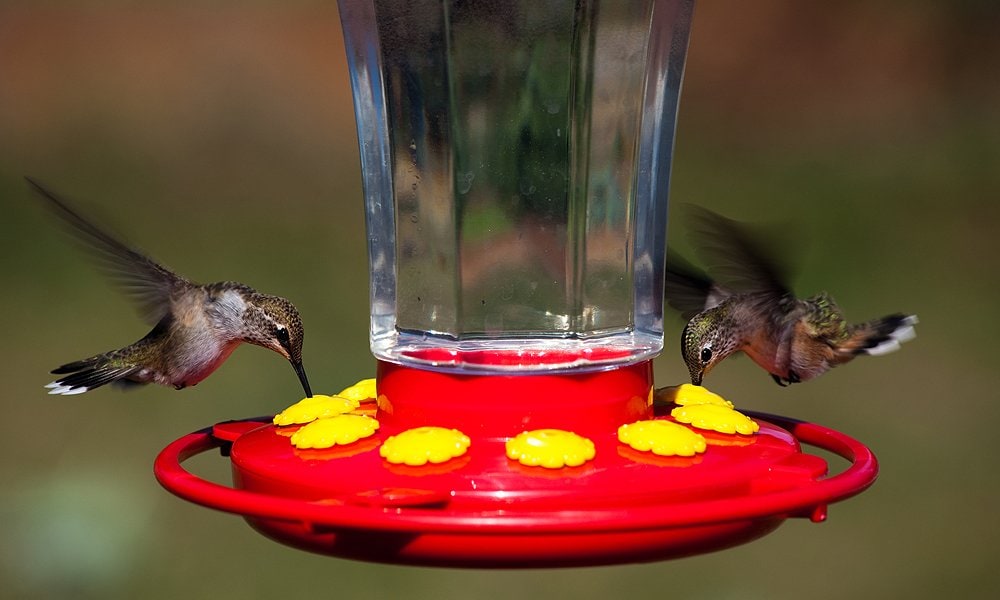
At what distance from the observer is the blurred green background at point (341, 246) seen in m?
5.78

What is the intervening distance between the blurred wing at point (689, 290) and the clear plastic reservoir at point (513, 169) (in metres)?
1.23

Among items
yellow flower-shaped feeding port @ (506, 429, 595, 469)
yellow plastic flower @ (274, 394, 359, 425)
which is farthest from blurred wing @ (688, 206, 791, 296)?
yellow flower-shaped feeding port @ (506, 429, 595, 469)

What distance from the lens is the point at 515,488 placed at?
2.03 meters

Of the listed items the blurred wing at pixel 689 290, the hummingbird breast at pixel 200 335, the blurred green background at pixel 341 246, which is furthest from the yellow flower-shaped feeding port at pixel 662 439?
the blurred green background at pixel 341 246

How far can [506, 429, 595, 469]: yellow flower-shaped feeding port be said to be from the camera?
83.7 inches

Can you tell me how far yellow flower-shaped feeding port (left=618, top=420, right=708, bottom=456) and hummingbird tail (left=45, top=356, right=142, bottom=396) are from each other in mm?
2238

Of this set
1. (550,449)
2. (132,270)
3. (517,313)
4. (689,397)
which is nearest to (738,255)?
(689,397)

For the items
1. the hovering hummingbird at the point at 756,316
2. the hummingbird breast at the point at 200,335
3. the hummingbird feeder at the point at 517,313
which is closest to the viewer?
the hummingbird feeder at the point at 517,313

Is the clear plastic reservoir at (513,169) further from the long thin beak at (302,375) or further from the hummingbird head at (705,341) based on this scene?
the long thin beak at (302,375)

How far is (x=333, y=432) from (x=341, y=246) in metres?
6.08

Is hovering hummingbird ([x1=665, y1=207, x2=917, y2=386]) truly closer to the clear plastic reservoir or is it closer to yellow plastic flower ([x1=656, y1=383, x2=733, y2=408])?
yellow plastic flower ([x1=656, y1=383, x2=733, y2=408])

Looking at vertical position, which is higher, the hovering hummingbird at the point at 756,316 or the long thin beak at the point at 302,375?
the hovering hummingbird at the point at 756,316

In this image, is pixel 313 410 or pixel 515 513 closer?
pixel 515 513

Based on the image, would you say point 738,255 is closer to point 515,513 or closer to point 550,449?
point 550,449
